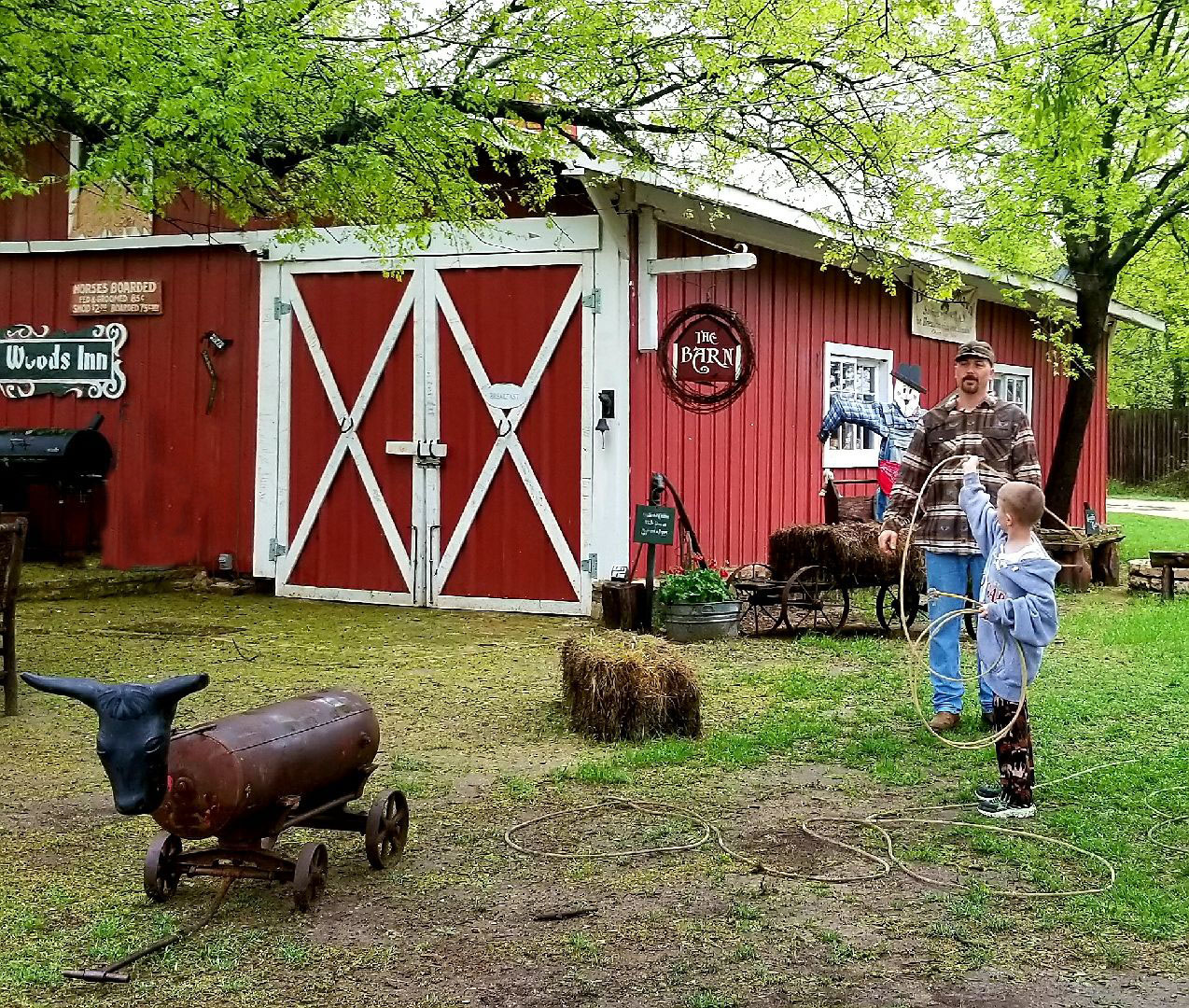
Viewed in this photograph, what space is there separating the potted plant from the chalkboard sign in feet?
1.01

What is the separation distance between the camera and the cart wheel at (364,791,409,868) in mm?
4430

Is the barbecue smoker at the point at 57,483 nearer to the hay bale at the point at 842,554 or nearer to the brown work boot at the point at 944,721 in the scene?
the hay bale at the point at 842,554

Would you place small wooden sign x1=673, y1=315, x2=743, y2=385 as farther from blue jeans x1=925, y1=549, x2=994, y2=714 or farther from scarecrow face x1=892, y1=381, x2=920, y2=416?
scarecrow face x1=892, y1=381, x2=920, y2=416

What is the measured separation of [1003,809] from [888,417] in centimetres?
830

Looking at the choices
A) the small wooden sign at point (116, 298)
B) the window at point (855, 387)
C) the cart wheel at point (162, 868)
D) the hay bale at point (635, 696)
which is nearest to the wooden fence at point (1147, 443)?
the window at point (855, 387)

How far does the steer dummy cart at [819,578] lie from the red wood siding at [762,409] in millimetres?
1370

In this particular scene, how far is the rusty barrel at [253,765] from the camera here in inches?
158

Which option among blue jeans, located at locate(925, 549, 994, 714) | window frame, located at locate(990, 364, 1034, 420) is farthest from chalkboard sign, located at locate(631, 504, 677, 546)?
window frame, located at locate(990, 364, 1034, 420)

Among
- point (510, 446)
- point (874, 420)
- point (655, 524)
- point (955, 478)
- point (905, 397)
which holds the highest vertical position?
point (905, 397)

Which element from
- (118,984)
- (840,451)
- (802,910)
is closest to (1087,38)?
(802,910)

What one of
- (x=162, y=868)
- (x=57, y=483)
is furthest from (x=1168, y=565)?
(x=162, y=868)

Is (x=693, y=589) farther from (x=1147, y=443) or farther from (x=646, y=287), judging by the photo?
(x=1147, y=443)

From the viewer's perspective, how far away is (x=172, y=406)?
12383 millimetres

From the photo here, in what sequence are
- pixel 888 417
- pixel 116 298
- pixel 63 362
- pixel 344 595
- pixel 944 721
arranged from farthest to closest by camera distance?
pixel 888 417, pixel 63 362, pixel 116 298, pixel 344 595, pixel 944 721
